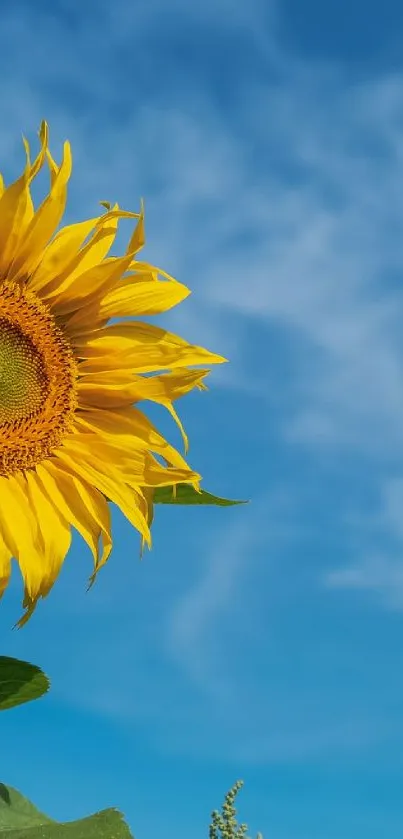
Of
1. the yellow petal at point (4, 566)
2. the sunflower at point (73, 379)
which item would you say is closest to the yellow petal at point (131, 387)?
the sunflower at point (73, 379)

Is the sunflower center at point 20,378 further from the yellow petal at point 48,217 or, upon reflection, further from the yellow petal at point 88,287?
the yellow petal at point 48,217

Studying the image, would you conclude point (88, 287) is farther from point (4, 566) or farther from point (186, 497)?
point (4, 566)

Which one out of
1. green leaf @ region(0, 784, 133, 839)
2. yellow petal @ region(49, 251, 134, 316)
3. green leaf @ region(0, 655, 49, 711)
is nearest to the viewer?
green leaf @ region(0, 784, 133, 839)

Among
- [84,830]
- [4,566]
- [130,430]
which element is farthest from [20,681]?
[130,430]

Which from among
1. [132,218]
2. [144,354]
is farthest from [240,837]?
[132,218]

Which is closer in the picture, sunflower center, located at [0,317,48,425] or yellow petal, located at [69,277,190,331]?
yellow petal, located at [69,277,190,331]

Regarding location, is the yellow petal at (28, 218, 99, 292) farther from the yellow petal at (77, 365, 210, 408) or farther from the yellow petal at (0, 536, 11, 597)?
the yellow petal at (0, 536, 11, 597)

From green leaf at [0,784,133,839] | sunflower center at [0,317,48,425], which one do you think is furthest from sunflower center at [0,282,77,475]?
green leaf at [0,784,133,839]
